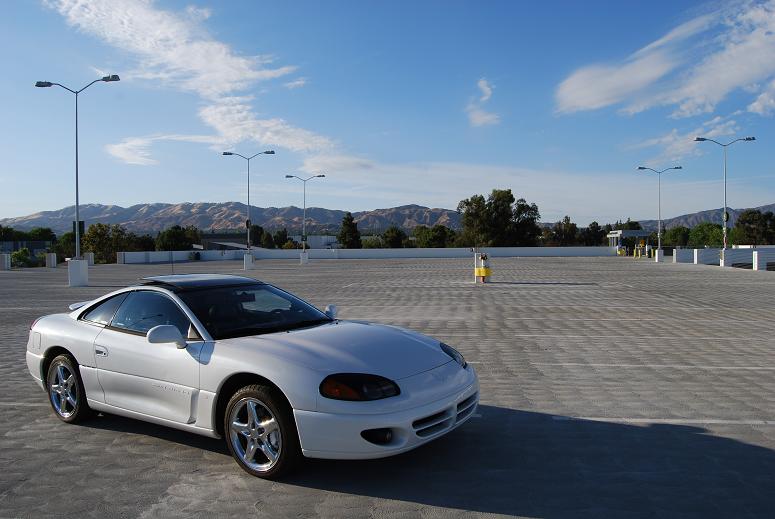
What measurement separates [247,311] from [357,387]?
5.50 feet

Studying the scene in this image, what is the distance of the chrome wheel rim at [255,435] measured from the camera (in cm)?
416

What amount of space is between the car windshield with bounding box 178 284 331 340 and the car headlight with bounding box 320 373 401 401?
1.09 meters

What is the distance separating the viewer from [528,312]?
1430 centimetres

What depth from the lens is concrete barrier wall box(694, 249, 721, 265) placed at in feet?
148

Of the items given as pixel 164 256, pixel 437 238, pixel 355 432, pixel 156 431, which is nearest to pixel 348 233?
pixel 437 238

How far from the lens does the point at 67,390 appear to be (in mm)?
5586

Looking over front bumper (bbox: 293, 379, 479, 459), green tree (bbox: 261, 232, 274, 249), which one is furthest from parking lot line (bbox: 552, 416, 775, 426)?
green tree (bbox: 261, 232, 274, 249)

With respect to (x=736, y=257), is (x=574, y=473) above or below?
below

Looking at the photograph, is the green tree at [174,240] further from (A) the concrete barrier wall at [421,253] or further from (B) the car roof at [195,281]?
(B) the car roof at [195,281]

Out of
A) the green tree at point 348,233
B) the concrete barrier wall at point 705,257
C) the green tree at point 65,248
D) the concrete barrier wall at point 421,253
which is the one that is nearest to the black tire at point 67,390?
the concrete barrier wall at point 705,257

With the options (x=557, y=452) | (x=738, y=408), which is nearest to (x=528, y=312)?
(x=738, y=408)

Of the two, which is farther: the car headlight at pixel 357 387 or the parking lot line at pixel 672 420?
the parking lot line at pixel 672 420

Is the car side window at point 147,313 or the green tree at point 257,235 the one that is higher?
the green tree at point 257,235

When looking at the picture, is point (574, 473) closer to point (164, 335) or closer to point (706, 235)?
point (164, 335)
